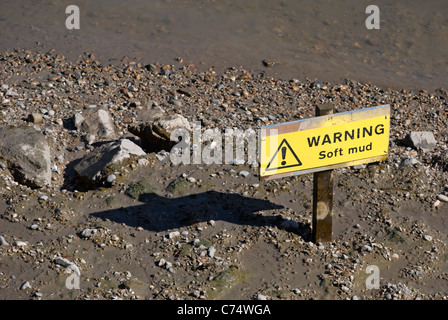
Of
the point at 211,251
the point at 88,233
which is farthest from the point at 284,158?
the point at 88,233

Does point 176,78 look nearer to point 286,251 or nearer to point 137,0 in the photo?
point 137,0

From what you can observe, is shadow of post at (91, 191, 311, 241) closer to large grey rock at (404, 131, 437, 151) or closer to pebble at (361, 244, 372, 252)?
pebble at (361, 244, 372, 252)

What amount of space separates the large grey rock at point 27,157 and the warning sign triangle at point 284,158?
115 inches

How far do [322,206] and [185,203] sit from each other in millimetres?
1596

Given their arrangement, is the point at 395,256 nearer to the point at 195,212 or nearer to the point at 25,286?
the point at 195,212

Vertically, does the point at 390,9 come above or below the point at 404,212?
above

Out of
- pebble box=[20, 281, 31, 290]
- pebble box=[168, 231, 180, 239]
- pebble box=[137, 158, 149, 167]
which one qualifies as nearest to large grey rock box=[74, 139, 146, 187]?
pebble box=[137, 158, 149, 167]

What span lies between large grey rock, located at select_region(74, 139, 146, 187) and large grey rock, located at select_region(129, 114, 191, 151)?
25cm

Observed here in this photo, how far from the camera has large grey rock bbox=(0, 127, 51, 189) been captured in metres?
7.38

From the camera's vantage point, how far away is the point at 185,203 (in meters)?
7.10

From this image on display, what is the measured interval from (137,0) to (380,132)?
773 cm

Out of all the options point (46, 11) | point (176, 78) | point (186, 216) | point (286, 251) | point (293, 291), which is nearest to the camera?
point (293, 291)

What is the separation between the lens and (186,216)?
22.7ft

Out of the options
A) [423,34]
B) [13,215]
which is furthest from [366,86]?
[13,215]
